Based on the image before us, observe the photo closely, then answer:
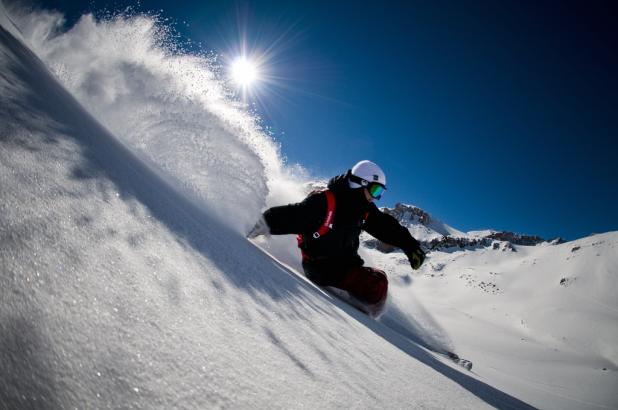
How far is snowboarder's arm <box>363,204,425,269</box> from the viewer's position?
4.89m

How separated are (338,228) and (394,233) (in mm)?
1444

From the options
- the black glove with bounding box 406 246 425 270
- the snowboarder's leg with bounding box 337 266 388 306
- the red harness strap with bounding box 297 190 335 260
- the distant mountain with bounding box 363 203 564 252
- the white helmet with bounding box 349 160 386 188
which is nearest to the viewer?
the snowboarder's leg with bounding box 337 266 388 306

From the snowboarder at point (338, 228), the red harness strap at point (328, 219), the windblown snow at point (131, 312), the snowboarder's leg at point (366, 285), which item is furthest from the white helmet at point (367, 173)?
the windblown snow at point (131, 312)

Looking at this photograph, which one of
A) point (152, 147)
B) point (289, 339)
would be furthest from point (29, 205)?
point (152, 147)

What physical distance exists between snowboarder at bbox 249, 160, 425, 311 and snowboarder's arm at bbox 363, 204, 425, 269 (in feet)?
2.35

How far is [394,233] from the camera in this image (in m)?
5.09

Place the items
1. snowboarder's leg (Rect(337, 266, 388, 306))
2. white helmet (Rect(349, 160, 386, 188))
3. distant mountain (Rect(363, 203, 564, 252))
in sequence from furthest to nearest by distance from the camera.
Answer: distant mountain (Rect(363, 203, 564, 252)), white helmet (Rect(349, 160, 386, 188)), snowboarder's leg (Rect(337, 266, 388, 306))

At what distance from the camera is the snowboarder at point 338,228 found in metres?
3.89

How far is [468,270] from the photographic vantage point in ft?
123

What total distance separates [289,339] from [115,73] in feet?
18.8

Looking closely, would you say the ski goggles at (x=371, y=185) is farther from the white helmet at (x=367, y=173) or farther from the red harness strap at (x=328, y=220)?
the red harness strap at (x=328, y=220)

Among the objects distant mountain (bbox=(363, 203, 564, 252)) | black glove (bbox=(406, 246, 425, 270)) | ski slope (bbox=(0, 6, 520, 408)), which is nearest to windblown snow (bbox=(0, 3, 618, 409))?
ski slope (bbox=(0, 6, 520, 408))

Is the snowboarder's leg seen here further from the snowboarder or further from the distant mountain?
the distant mountain

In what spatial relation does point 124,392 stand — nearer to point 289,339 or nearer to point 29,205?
point 29,205
